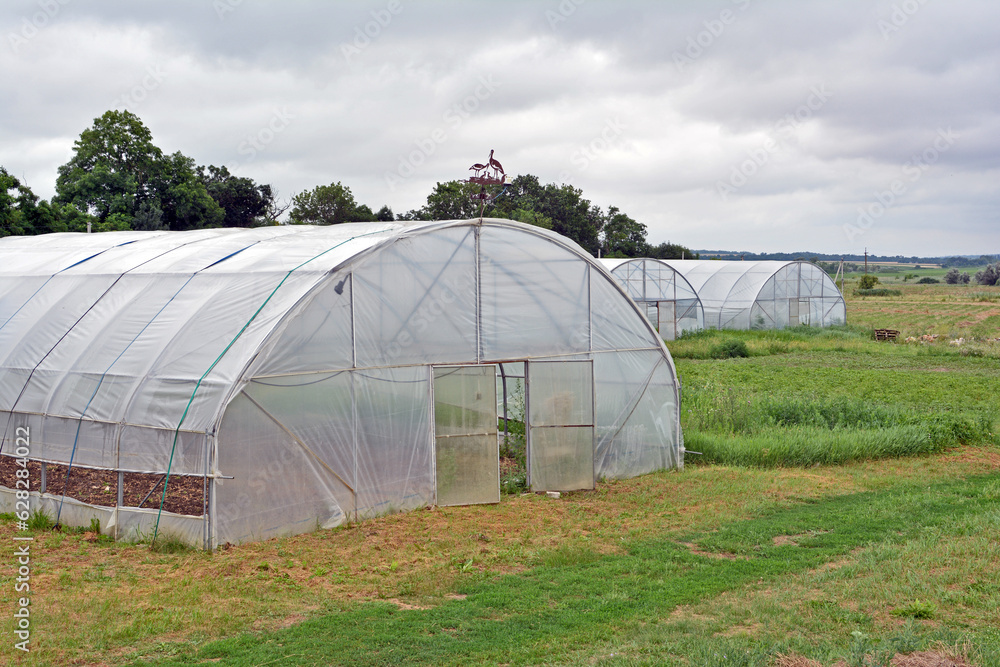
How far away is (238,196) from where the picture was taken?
2071 inches

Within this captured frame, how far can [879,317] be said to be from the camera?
52531 mm

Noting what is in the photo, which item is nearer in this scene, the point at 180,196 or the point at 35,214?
the point at 35,214

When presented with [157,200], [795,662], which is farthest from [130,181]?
[795,662]

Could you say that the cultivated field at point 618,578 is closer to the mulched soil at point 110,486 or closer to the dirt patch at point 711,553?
the dirt patch at point 711,553

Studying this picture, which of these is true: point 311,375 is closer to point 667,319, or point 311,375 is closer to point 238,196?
point 667,319

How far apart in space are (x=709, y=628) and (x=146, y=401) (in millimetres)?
7619

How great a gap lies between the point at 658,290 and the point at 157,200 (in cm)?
2383

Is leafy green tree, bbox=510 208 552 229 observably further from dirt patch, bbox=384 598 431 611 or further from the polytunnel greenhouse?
dirt patch, bbox=384 598 431 611

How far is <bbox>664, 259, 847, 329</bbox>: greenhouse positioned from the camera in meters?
42.6

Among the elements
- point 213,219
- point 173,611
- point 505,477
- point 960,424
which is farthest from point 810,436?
point 213,219

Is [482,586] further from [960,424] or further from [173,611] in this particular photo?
[960,424]

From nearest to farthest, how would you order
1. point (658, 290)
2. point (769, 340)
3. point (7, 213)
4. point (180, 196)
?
point (7, 213) < point (769, 340) < point (658, 290) < point (180, 196)

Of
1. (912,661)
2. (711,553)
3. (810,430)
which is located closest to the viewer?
(912,661)

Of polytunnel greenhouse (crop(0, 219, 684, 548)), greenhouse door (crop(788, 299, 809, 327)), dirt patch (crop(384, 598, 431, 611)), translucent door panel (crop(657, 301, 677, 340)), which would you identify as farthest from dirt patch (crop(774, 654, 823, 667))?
greenhouse door (crop(788, 299, 809, 327))
